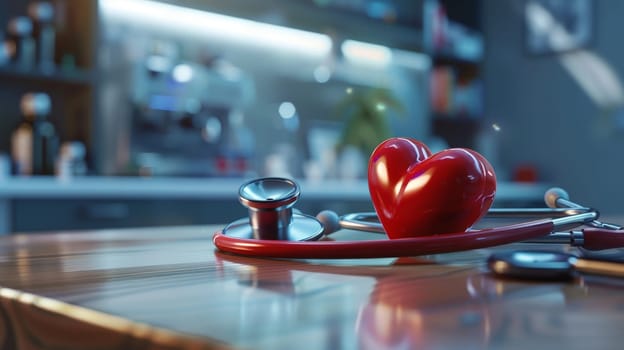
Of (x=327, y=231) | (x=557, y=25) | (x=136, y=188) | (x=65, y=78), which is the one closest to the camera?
(x=327, y=231)

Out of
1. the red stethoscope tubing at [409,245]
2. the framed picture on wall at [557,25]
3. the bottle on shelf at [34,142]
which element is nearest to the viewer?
the red stethoscope tubing at [409,245]

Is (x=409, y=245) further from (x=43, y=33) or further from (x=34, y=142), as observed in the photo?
(x=43, y=33)

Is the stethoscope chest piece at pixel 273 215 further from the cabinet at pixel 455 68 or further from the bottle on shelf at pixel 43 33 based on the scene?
the cabinet at pixel 455 68

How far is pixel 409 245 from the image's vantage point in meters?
0.44

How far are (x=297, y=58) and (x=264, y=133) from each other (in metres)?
0.48

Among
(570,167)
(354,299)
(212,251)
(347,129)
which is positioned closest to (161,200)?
(347,129)

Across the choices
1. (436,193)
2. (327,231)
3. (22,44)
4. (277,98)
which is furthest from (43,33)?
(436,193)

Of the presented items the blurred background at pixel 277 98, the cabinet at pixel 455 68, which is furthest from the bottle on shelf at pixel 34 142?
the cabinet at pixel 455 68

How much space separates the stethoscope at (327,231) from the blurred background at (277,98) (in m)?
1.52

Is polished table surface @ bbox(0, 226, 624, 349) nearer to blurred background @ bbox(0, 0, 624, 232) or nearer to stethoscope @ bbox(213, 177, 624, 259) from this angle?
stethoscope @ bbox(213, 177, 624, 259)

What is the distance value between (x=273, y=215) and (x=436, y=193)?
0.46ft

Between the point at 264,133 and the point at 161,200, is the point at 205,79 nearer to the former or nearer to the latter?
the point at 264,133

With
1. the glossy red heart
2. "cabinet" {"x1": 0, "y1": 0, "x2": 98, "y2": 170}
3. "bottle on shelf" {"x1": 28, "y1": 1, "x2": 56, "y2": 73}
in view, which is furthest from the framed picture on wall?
the glossy red heart

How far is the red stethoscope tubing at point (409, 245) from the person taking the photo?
1.44 feet
